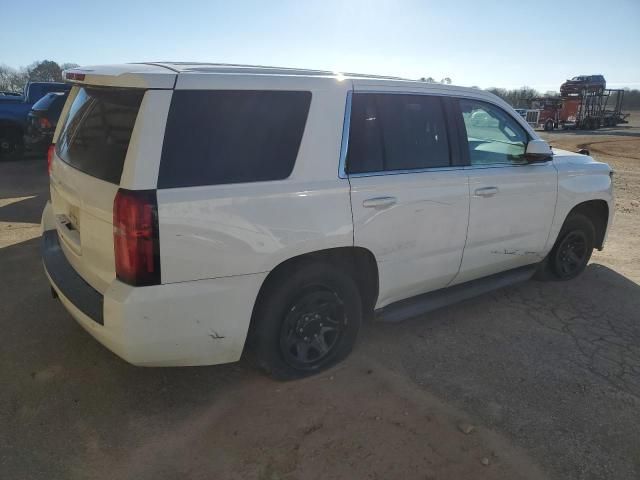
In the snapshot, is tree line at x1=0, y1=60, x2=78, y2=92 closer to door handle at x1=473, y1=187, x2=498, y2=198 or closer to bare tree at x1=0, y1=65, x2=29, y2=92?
bare tree at x1=0, y1=65, x2=29, y2=92

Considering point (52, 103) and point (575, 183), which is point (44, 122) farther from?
point (575, 183)

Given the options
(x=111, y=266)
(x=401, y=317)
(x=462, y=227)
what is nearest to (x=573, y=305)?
(x=462, y=227)

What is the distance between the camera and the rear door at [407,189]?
3062 mm

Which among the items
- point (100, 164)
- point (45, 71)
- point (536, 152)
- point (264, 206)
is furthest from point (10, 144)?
point (45, 71)

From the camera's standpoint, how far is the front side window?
377 centimetres

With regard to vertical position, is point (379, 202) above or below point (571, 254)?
above

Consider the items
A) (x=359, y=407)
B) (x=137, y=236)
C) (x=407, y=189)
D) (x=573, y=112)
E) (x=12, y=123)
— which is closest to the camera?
(x=137, y=236)

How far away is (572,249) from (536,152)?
1474mm

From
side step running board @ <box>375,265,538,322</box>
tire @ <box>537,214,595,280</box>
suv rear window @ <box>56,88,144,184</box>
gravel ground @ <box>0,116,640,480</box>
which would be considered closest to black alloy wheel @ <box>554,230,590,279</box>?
tire @ <box>537,214,595,280</box>

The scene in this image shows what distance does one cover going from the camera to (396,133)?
10.8ft

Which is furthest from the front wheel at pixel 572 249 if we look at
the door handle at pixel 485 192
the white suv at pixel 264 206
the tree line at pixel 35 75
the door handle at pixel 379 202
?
the tree line at pixel 35 75

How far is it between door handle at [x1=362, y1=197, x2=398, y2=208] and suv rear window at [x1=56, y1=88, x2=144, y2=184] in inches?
54.7

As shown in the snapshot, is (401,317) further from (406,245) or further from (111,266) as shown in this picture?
(111,266)

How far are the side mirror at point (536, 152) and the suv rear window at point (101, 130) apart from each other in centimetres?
302
